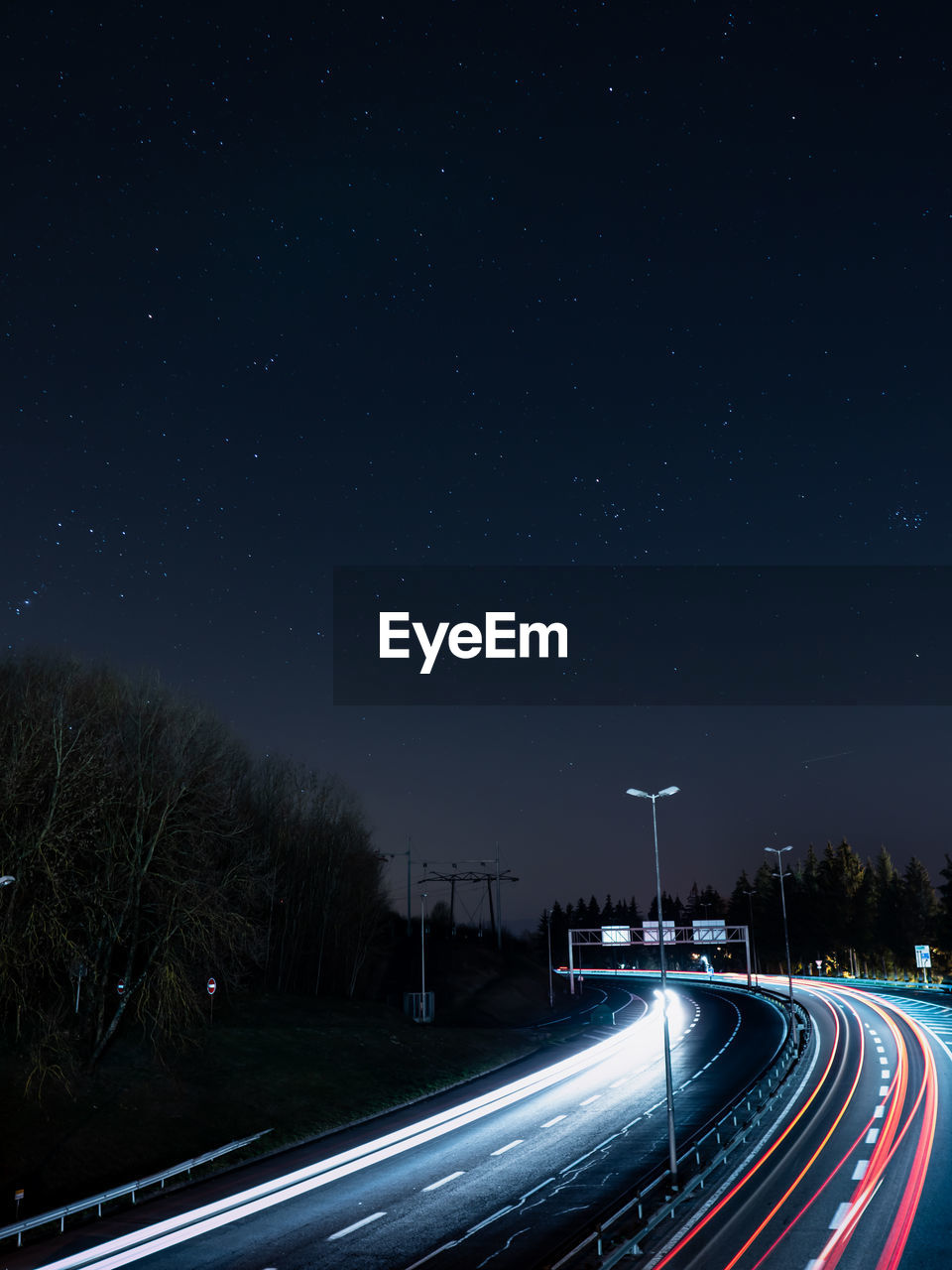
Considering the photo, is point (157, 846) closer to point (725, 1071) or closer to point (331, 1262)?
point (331, 1262)

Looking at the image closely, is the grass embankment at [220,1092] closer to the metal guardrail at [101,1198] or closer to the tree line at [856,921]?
the metal guardrail at [101,1198]

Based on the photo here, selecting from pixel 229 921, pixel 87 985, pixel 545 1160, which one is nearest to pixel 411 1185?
pixel 545 1160

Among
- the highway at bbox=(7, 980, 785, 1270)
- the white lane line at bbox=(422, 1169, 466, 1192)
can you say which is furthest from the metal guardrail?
the white lane line at bbox=(422, 1169, 466, 1192)

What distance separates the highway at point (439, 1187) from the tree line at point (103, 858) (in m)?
10.6

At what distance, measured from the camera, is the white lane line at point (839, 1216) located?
25.7 m

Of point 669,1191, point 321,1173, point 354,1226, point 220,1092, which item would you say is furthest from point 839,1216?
point 220,1092

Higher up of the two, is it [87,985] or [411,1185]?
[87,985]

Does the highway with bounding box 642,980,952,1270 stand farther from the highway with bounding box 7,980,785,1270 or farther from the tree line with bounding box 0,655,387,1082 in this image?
the tree line with bounding box 0,655,387,1082

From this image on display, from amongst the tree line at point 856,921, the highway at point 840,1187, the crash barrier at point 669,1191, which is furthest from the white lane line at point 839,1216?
the tree line at point 856,921

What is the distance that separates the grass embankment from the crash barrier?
53.2 feet

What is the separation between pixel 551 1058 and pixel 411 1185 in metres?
30.7

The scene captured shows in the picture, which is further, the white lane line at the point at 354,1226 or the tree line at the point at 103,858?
the tree line at the point at 103,858

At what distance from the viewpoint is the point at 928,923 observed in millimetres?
133625

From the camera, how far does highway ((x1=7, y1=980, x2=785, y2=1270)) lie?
25.5 metres
